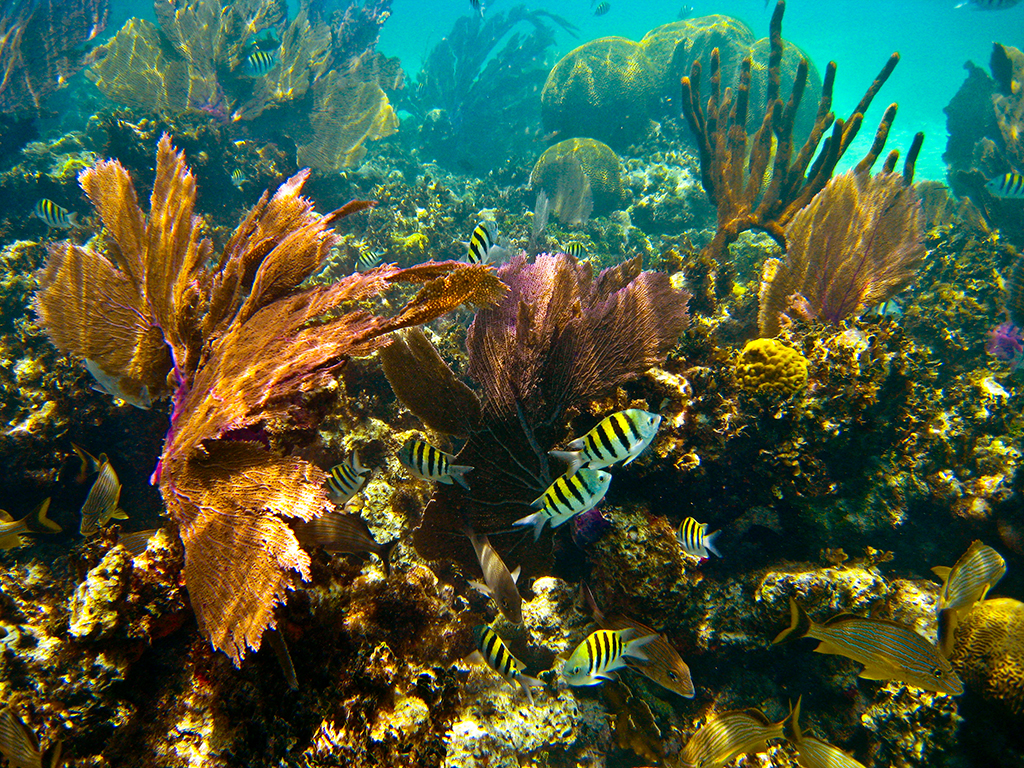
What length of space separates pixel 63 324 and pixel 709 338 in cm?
459

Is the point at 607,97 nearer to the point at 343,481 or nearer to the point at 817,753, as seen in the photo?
the point at 343,481

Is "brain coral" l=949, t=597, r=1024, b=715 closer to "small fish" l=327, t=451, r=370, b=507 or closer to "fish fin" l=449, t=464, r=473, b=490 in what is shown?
"fish fin" l=449, t=464, r=473, b=490

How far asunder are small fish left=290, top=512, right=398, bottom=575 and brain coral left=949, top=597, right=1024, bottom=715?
3860 millimetres

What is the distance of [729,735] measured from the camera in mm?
2428

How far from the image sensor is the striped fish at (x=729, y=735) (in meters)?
2.42

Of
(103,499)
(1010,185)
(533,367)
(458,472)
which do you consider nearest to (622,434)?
(533,367)

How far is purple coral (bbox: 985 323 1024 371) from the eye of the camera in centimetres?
697

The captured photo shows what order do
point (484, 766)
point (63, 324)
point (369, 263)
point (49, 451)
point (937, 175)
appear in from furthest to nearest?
1. point (937, 175)
2. point (369, 263)
3. point (49, 451)
4. point (63, 324)
5. point (484, 766)

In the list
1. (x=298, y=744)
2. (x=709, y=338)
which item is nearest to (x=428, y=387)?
(x=298, y=744)

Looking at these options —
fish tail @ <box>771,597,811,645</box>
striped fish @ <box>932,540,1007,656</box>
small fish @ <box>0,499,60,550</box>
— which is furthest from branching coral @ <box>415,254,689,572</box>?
small fish @ <box>0,499,60,550</box>

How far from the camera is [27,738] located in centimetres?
156

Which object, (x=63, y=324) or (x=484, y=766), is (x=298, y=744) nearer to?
(x=484, y=766)

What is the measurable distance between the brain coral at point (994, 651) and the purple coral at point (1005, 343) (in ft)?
20.4

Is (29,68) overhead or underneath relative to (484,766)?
overhead
